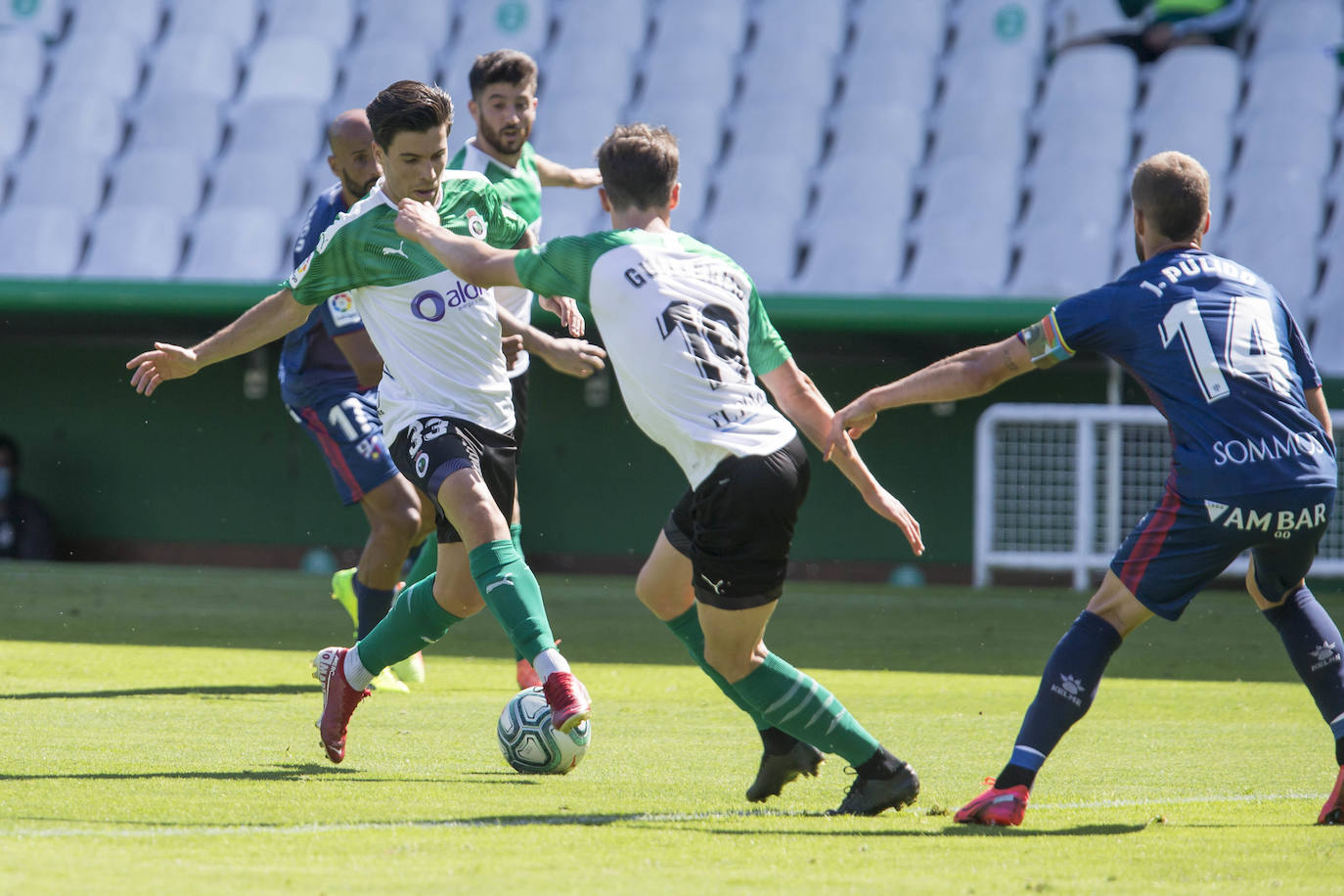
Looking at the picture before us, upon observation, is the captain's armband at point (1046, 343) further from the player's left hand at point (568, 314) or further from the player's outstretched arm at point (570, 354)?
the player's left hand at point (568, 314)

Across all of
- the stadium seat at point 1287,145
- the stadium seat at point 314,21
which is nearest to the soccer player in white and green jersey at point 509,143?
the stadium seat at point 1287,145

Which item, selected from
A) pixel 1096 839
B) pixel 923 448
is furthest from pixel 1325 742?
pixel 923 448

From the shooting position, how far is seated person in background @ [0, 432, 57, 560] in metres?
13.9

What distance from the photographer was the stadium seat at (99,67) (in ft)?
54.2

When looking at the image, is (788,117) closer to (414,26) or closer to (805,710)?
(414,26)

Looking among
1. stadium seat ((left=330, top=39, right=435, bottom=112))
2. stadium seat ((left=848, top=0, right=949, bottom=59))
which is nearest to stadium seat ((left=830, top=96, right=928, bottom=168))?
stadium seat ((left=848, top=0, right=949, bottom=59))

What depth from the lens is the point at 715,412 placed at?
165 inches

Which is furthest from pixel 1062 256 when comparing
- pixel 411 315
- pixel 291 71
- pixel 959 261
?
pixel 411 315

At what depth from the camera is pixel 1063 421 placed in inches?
504

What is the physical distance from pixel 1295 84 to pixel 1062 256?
120 inches

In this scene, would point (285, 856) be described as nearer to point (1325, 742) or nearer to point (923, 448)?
point (1325, 742)

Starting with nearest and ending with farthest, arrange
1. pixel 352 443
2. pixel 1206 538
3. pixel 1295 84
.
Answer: pixel 1206 538
pixel 352 443
pixel 1295 84

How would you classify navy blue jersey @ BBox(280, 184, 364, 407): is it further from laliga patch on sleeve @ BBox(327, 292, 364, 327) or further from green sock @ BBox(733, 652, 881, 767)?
green sock @ BBox(733, 652, 881, 767)

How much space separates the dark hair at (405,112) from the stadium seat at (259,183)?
33.4 feet
